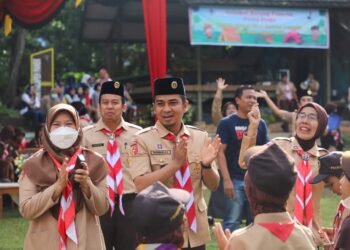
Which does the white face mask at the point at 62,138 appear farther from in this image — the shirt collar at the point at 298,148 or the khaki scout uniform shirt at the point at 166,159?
the shirt collar at the point at 298,148

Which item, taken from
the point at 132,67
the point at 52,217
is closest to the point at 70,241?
the point at 52,217

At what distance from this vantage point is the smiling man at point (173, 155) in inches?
201

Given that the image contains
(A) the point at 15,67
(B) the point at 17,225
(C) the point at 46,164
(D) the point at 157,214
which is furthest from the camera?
(A) the point at 15,67

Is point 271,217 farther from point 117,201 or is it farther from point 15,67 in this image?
point 15,67

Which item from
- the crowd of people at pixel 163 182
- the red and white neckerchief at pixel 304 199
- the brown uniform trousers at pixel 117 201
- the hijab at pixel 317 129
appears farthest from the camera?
the brown uniform trousers at pixel 117 201

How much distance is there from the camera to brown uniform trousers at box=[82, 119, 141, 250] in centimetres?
613

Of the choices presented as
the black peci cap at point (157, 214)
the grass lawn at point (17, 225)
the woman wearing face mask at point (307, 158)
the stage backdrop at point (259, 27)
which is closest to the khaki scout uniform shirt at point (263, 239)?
the black peci cap at point (157, 214)

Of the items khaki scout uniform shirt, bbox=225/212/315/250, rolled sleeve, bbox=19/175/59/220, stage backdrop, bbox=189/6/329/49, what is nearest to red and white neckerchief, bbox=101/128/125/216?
rolled sleeve, bbox=19/175/59/220

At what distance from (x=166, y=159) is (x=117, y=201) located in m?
1.20

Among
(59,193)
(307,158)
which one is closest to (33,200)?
(59,193)

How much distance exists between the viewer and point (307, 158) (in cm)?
565

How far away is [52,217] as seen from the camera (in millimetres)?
4691

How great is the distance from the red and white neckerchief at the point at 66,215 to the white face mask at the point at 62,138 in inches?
3.4

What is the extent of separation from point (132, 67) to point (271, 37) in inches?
376
